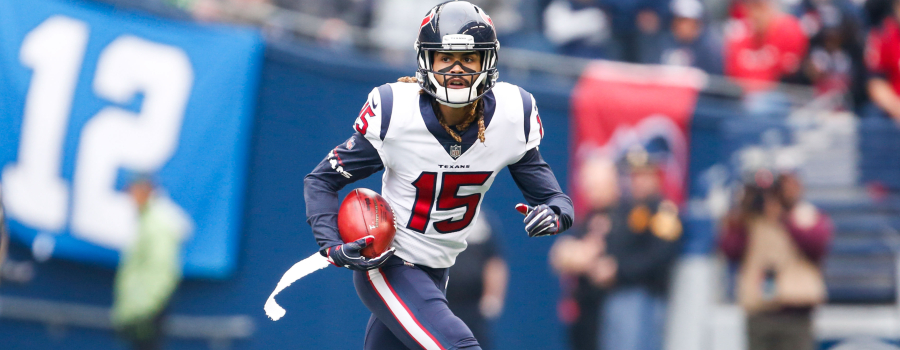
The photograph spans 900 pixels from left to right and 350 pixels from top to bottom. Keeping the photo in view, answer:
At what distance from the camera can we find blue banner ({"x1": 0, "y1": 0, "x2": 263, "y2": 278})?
8.38 metres

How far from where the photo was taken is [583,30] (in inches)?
368

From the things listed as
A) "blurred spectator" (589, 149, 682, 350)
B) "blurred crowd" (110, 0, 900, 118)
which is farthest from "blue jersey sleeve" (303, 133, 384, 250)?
"blurred crowd" (110, 0, 900, 118)

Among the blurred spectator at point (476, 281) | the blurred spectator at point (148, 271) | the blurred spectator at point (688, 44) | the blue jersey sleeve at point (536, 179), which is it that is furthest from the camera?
the blurred spectator at point (688, 44)

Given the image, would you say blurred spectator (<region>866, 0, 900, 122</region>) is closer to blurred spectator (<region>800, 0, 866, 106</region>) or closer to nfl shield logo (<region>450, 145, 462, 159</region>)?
blurred spectator (<region>800, 0, 866, 106</region>)

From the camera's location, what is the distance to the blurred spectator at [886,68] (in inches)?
327

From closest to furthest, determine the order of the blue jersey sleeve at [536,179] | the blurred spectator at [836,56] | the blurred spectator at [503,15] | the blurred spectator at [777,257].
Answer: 1. the blue jersey sleeve at [536,179]
2. the blurred spectator at [777,257]
3. the blurred spectator at [836,56]
4. the blurred spectator at [503,15]

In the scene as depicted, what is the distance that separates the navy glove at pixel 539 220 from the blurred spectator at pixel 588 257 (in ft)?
13.4

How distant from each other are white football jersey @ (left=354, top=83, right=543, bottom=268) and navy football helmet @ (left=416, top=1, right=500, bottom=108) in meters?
0.12

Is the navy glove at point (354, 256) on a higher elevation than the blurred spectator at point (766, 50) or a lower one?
lower

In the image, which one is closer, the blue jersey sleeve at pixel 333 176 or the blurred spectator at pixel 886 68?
the blue jersey sleeve at pixel 333 176

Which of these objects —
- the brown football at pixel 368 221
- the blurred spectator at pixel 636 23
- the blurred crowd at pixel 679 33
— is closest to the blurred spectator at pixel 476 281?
the blurred crowd at pixel 679 33

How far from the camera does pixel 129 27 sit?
8.52 m

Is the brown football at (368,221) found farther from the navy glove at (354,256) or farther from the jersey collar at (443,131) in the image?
the jersey collar at (443,131)

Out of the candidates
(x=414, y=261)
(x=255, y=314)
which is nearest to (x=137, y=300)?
(x=255, y=314)
